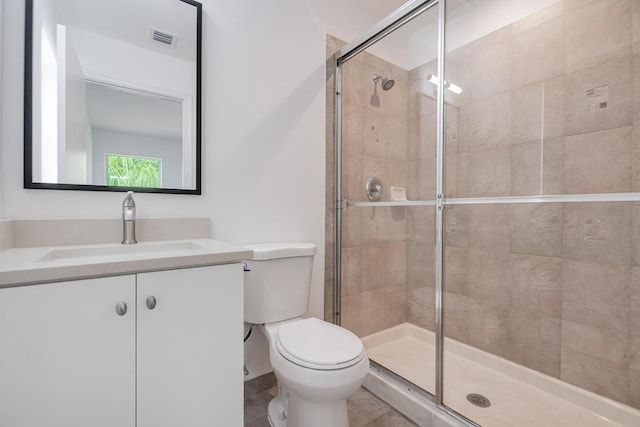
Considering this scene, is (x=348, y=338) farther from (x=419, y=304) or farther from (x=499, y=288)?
(x=499, y=288)

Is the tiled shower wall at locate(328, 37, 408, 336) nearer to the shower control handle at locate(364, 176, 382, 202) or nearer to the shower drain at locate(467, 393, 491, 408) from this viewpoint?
the shower control handle at locate(364, 176, 382, 202)

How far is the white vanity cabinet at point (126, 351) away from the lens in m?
0.74

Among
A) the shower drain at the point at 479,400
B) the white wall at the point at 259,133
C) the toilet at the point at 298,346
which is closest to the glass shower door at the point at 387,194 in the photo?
the white wall at the point at 259,133

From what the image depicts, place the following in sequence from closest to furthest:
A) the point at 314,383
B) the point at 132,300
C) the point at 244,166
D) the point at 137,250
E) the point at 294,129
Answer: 1. the point at 132,300
2. the point at 314,383
3. the point at 137,250
4. the point at 244,166
5. the point at 294,129

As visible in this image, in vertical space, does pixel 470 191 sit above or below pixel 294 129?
below

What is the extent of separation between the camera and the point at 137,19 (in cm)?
133

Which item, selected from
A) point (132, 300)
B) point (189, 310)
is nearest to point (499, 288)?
point (189, 310)

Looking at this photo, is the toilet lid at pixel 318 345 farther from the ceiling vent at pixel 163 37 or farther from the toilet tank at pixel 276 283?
the ceiling vent at pixel 163 37

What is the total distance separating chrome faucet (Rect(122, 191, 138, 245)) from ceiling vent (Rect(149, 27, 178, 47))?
738mm

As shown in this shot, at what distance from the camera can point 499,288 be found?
73.2 inches

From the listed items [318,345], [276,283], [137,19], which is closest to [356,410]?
[318,345]

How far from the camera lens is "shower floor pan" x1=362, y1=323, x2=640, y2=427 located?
56.3 inches

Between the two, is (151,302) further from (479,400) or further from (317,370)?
(479,400)

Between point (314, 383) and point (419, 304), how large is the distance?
1.23 m
